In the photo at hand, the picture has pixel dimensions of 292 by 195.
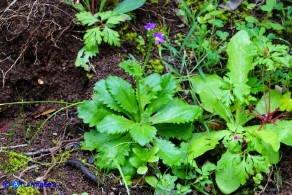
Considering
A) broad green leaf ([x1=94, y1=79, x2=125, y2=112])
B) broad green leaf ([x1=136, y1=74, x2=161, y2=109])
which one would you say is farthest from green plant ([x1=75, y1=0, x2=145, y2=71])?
broad green leaf ([x1=136, y1=74, x2=161, y2=109])

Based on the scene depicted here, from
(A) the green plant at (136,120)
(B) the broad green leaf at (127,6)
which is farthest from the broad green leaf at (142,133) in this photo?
(B) the broad green leaf at (127,6)

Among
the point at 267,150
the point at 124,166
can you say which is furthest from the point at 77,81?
the point at 267,150

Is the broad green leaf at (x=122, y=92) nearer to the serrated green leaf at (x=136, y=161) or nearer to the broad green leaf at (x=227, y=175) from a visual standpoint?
the serrated green leaf at (x=136, y=161)

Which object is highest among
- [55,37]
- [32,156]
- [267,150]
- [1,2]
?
[1,2]

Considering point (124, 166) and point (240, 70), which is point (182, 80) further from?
point (124, 166)

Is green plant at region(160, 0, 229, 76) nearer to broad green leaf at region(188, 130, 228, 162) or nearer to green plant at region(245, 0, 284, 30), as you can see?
green plant at region(245, 0, 284, 30)
